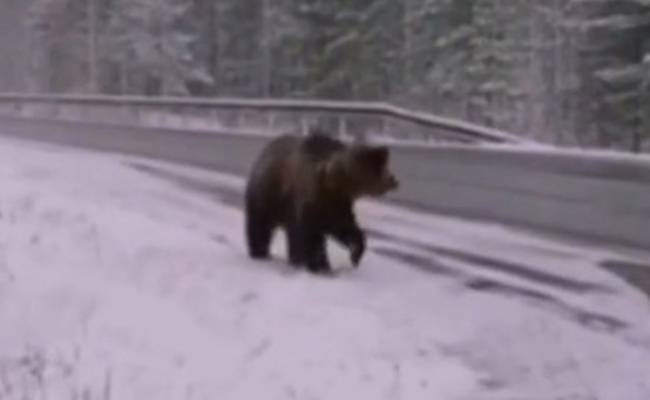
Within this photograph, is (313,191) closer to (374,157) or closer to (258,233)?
(374,157)

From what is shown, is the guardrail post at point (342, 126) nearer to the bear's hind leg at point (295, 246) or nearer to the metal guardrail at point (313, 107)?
the metal guardrail at point (313, 107)

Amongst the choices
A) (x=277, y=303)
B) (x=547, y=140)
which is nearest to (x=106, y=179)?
(x=277, y=303)

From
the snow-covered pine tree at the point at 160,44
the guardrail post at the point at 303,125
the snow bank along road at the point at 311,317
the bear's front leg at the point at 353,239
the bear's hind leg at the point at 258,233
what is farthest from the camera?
the snow-covered pine tree at the point at 160,44

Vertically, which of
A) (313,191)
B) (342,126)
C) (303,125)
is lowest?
(303,125)

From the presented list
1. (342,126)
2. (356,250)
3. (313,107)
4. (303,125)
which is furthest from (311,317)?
(303,125)

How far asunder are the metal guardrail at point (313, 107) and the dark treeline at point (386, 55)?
9.00 metres

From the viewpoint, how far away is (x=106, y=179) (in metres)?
21.1

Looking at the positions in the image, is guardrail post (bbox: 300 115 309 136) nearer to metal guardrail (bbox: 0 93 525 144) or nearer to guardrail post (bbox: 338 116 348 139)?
metal guardrail (bbox: 0 93 525 144)

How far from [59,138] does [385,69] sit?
1706 centimetres

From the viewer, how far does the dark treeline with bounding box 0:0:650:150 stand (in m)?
37.1

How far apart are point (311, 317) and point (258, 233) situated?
2.70 m

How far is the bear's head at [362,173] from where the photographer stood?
11.0 metres

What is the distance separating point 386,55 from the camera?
4941 centimetres

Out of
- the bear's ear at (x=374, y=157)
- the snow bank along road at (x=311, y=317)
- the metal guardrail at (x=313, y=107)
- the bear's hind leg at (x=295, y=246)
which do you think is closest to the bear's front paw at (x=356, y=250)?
the snow bank along road at (x=311, y=317)
